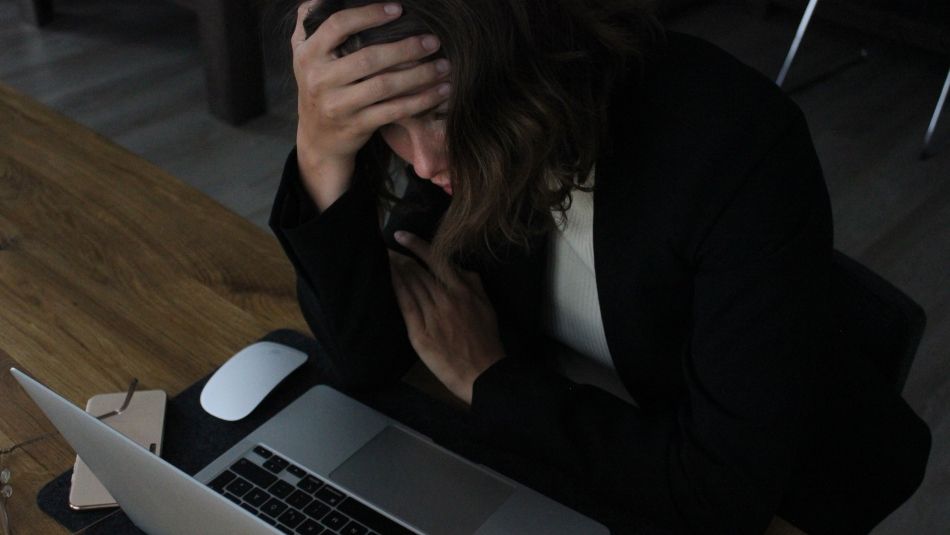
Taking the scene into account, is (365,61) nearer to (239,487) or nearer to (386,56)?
(386,56)

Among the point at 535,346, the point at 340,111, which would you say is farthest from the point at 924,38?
the point at 340,111

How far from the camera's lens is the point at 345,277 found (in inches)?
40.6

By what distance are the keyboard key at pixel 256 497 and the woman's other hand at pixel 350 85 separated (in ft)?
1.06

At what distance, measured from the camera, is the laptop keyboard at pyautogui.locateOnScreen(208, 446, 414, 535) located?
83cm

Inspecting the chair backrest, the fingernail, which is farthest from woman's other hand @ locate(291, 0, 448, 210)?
the chair backrest

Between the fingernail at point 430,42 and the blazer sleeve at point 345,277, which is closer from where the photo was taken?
the fingernail at point 430,42

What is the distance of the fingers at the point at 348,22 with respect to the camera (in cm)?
82

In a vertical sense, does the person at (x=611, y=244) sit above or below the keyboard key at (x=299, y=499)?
above

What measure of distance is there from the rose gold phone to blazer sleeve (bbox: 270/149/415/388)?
0.18 meters

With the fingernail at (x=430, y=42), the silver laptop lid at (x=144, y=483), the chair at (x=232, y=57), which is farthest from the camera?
the chair at (x=232, y=57)

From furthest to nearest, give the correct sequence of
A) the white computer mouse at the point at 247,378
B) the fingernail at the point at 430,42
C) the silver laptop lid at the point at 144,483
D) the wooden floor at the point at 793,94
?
1. the wooden floor at the point at 793,94
2. the white computer mouse at the point at 247,378
3. the fingernail at the point at 430,42
4. the silver laptop lid at the point at 144,483

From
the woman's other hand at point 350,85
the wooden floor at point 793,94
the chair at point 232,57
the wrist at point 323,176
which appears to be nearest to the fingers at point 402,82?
the woman's other hand at point 350,85

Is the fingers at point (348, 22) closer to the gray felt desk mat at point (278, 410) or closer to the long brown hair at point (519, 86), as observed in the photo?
the long brown hair at point (519, 86)

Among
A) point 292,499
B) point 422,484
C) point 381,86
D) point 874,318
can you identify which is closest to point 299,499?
point 292,499
